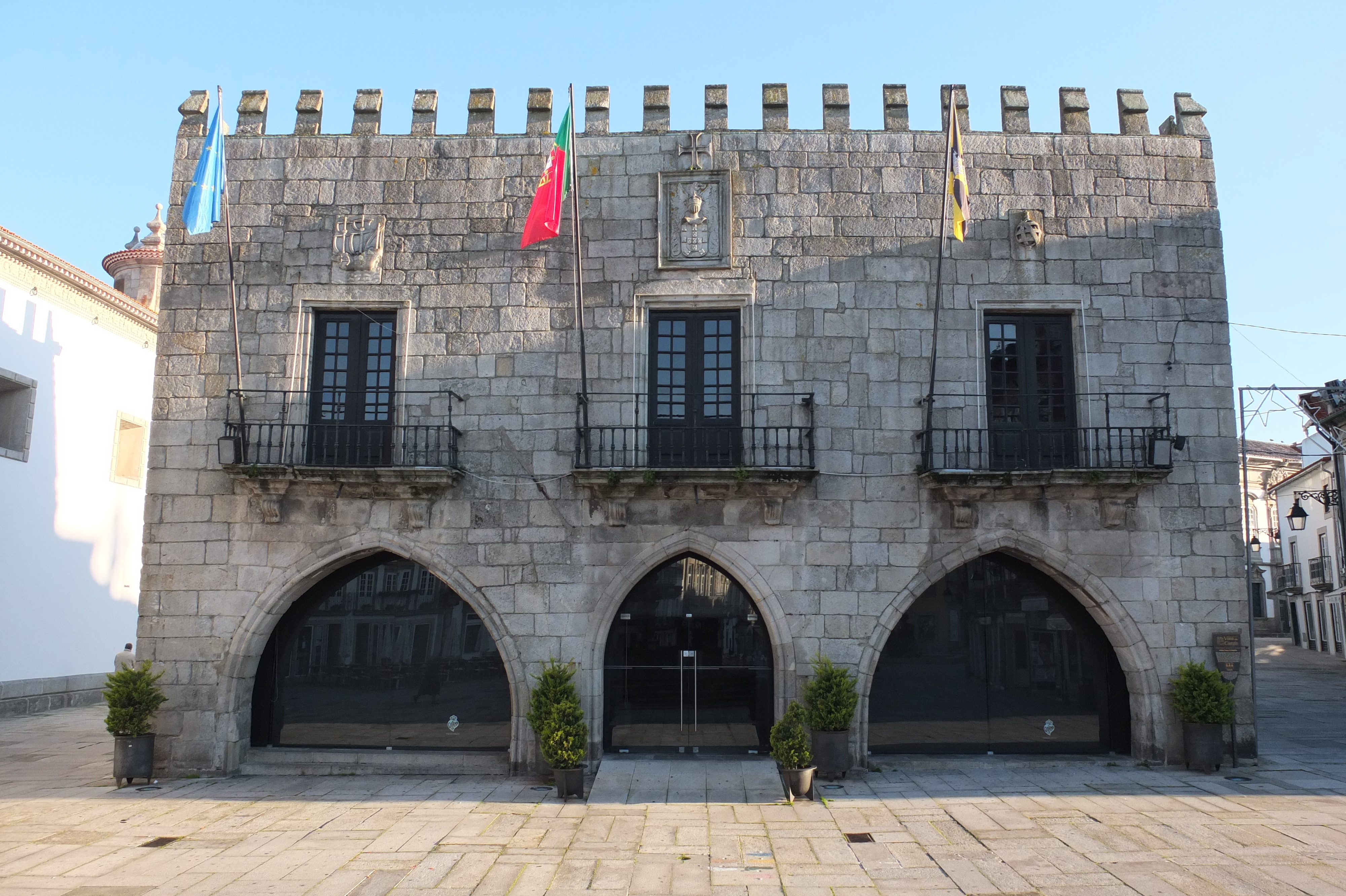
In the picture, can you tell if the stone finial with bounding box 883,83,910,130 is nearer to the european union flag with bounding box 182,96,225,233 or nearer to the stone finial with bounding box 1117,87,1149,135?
the stone finial with bounding box 1117,87,1149,135

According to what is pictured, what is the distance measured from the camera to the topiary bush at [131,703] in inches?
443

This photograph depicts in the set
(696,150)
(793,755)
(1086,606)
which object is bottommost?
(793,755)

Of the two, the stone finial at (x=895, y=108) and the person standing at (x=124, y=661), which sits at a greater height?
the stone finial at (x=895, y=108)

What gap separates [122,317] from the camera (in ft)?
68.4

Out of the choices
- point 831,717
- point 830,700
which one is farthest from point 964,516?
point 831,717

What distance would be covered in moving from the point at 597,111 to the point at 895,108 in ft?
13.2

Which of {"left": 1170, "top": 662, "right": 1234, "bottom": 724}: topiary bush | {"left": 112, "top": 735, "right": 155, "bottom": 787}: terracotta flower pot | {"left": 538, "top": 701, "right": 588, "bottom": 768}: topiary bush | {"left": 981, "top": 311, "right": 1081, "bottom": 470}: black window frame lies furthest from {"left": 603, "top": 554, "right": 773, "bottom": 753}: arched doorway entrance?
{"left": 112, "top": 735, "right": 155, "bottom": 787}: terracotta flower pot

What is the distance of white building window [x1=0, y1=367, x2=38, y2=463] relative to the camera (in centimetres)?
1820

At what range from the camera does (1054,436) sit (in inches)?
482

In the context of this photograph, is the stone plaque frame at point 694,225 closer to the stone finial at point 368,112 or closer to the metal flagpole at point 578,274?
the metal flagpole at point 578,274

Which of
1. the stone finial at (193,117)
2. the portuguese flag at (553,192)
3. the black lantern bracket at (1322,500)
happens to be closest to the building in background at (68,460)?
the stone finial at (193,117)

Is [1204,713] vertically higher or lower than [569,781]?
higher

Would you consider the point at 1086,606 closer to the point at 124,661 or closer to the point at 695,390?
the point at 695,390

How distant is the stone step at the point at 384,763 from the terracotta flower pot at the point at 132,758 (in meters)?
1.05
